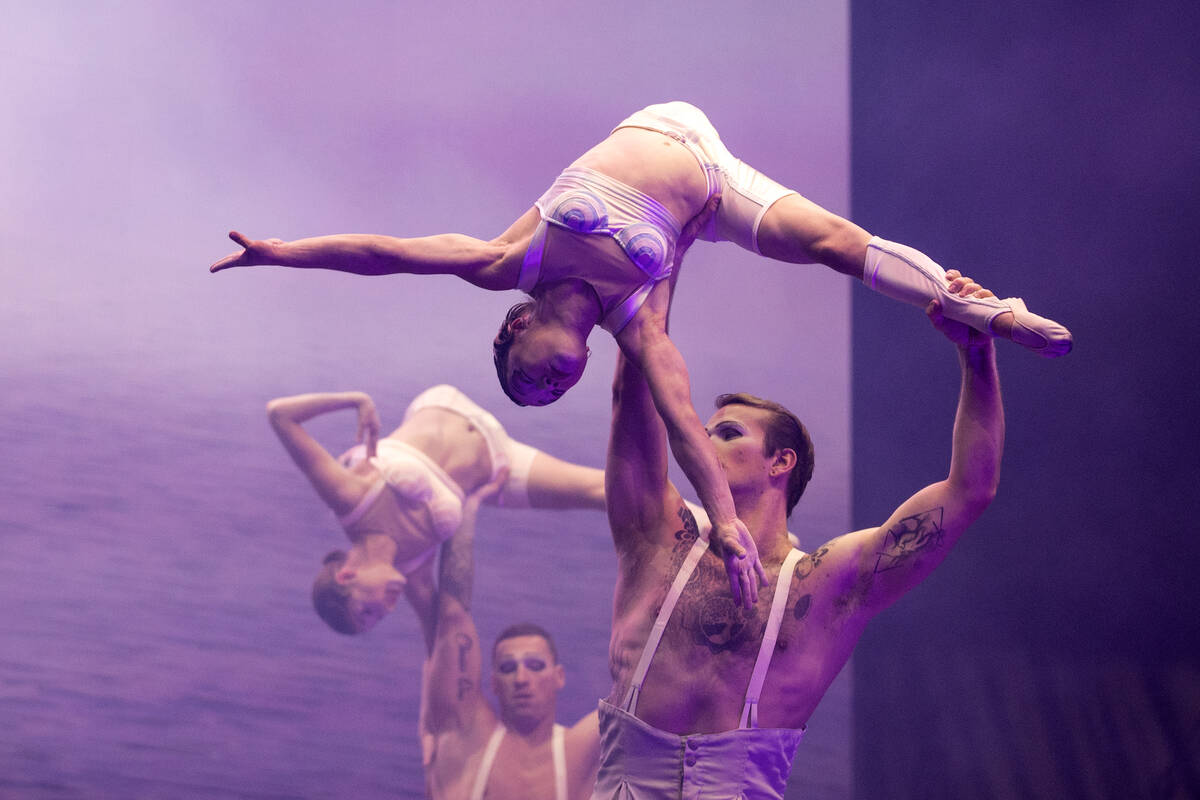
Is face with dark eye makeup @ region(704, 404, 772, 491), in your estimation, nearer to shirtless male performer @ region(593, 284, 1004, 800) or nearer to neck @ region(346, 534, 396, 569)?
shirtless male performer @ region(593, 284, 1004, 800)

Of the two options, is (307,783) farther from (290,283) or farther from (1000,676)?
(1000,676)

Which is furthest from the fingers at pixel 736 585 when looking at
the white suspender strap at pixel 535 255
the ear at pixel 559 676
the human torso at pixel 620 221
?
the ear at pixel 559 676

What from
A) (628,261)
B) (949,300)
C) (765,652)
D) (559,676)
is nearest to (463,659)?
(559,676)

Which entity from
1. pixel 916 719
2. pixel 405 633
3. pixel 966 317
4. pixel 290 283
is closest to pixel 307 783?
pixel 405 633

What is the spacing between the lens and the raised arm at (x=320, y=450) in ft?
13.8

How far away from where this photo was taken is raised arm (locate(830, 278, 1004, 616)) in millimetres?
2193

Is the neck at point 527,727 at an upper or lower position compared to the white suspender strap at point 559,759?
upper

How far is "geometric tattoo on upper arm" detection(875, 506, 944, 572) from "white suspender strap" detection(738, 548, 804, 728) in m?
0.20

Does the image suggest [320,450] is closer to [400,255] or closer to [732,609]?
[400,255]

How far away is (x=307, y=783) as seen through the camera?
412 centimetres

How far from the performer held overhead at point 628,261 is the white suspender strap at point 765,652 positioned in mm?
179

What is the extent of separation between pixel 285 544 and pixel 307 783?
0.89 m

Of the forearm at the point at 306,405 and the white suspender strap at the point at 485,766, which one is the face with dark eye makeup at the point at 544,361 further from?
the white suspender strap at the point at 485,766

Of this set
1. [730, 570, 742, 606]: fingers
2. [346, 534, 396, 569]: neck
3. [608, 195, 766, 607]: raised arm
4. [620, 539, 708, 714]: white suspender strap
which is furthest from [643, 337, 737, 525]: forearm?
[346, 534, 396, 569]: neck
